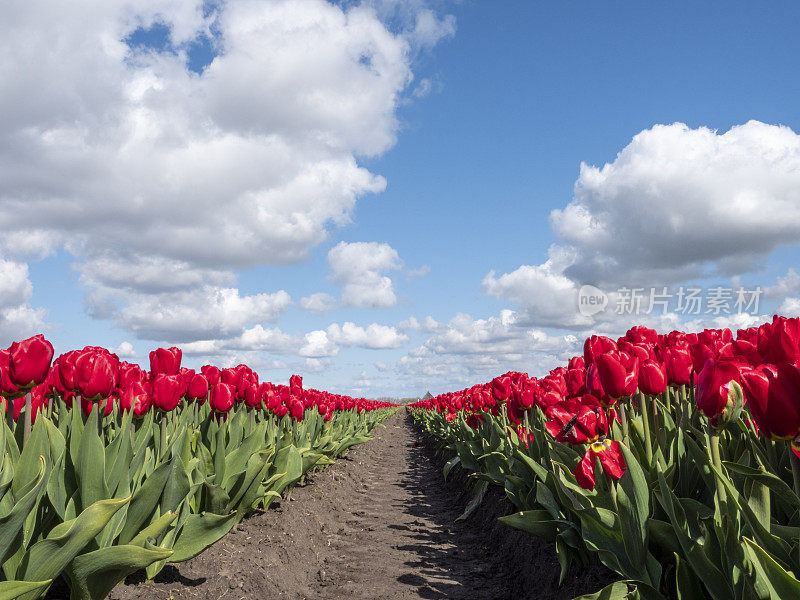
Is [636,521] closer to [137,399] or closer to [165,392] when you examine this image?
[165,392]

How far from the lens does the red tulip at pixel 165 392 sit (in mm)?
4504

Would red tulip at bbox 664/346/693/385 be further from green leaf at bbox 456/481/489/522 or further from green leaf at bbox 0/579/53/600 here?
green leaf at bbox 456/481/489/522

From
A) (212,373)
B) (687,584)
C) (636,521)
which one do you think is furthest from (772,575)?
(212,373)

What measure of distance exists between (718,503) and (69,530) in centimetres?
297

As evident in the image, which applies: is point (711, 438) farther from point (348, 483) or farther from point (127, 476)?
point (348, 483)

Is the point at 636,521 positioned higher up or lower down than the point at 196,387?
lower down

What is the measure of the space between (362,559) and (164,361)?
3.05 meters

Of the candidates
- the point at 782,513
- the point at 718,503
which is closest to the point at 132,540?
the point at 718,503

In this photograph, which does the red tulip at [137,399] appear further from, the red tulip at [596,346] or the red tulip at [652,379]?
the red tulip at [652,379]

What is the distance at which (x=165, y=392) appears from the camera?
4523mm

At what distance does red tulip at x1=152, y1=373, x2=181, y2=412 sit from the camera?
450 cm

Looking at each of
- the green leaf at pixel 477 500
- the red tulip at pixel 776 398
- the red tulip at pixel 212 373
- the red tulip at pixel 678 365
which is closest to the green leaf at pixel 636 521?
the red tulip at pixel 776 398

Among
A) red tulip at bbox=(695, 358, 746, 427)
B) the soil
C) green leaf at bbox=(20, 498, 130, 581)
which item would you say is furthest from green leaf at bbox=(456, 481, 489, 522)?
green leaf at bbox=(20, 498, 130, 581)

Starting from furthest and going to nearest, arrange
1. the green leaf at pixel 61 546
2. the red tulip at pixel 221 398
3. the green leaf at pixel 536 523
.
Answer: the red tulip at pixel 221 398, the green leaf at pixel 536 523, the green leaf at pixel 61 546
